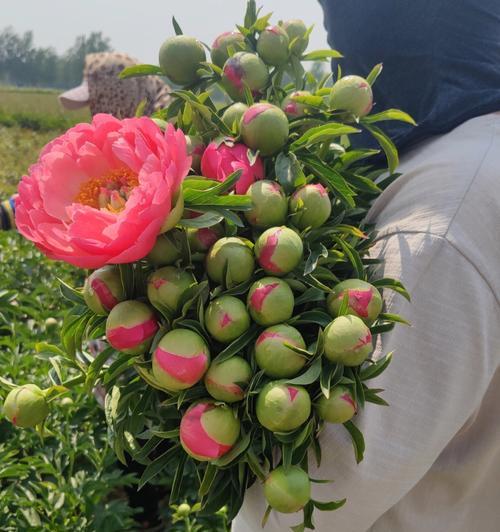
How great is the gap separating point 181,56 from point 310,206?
26cm

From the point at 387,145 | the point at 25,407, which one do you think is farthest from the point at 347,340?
the point at 25,407

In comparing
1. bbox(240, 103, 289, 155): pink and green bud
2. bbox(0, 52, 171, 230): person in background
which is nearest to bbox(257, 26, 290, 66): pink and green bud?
bbox(240, 103, 289, 155): pink and green bud

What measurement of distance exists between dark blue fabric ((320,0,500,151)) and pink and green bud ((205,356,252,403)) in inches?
16.3

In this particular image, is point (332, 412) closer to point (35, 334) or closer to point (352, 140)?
point (352, 140)

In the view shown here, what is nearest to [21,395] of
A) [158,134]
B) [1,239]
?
[158,134]

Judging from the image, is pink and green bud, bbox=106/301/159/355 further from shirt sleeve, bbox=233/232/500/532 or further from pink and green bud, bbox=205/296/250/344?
shirt sleeve, bbox=233/232/500/532

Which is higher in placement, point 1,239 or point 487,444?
point 487,444

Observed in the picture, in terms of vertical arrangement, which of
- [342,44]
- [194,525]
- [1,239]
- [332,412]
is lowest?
[1,239]

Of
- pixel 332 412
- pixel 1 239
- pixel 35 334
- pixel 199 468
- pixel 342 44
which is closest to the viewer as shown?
pixel 332 412

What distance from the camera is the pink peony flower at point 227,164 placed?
650mm

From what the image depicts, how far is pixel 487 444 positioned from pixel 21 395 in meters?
0.58

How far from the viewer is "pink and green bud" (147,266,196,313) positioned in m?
0.60

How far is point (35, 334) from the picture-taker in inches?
77.2

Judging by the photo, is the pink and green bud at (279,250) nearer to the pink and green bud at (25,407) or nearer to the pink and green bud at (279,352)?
the pink and green bud at (279,352)
